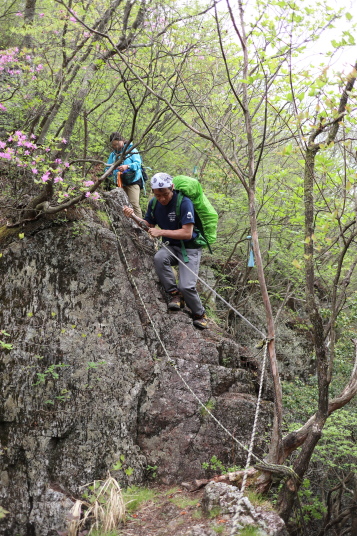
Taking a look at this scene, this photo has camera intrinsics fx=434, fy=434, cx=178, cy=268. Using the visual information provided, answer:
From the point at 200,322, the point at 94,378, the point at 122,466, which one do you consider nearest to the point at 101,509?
the point at 122,466

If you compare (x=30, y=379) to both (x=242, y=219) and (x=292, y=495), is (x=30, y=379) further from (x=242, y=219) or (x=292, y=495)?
(x=242, y=219)

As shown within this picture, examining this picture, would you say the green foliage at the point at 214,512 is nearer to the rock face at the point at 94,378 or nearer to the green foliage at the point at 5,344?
the rock face at the point at 94,378

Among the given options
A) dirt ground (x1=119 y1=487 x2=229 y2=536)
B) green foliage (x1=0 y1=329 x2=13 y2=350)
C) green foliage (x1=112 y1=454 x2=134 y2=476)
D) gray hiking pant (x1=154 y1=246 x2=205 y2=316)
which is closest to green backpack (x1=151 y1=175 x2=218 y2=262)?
gray hiking pant (x1=154 y1=246 x2=205 y2=316)

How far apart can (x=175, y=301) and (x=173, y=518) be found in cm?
278

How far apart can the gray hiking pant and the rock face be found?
0.22 metres

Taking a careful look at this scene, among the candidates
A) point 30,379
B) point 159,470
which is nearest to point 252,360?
point 159,470

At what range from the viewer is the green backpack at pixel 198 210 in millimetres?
5887

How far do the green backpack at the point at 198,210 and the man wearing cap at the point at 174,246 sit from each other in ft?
0.21

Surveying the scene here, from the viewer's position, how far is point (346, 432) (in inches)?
249

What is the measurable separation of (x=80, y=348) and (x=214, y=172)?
599cm

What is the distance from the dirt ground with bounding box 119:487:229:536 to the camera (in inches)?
158

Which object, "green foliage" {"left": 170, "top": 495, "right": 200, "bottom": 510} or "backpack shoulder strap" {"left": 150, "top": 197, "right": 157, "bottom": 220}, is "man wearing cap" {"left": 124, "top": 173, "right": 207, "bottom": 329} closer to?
"backpack shoulder strap" {"left": 150, "top": 197, "right": 157, "bottom": 220}

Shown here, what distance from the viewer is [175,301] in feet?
20.6

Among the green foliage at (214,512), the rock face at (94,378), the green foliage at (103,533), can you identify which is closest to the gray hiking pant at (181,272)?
the rock face at (94,378)
